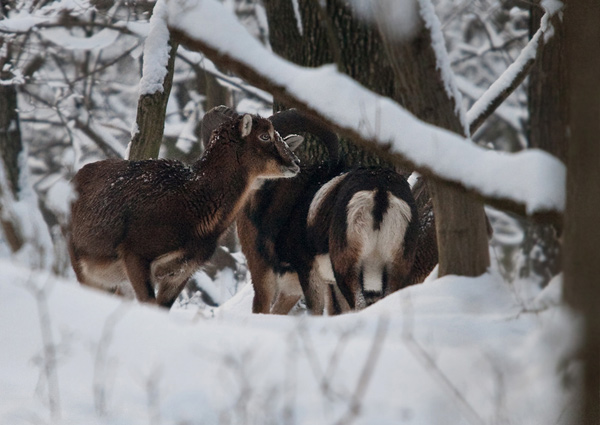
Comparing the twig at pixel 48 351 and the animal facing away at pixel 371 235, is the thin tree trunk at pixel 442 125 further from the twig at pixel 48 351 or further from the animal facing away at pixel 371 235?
the twig at pixel 48 351

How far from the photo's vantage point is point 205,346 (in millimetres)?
4180

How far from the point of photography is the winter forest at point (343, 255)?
365cm

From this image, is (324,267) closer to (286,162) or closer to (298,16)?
(286,162)

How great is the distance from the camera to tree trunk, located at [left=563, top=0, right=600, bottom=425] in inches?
127

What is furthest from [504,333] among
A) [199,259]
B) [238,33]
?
[199,259]

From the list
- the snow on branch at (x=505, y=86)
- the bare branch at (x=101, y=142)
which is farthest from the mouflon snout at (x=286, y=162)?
the bare branch at (x=101, y=142)

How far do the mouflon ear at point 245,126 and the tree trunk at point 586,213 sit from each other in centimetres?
458

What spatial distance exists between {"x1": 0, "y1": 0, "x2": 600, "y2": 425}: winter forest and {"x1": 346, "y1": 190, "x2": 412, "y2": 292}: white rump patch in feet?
0.05

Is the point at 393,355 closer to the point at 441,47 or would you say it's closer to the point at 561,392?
the point at 561,392

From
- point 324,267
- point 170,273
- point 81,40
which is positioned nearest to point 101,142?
point 81,40

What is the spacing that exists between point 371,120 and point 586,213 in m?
1.50

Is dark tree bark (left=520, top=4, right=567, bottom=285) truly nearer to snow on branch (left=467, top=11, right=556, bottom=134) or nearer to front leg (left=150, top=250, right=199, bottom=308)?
snow on branch (left=467, top=11, right=556, bottom=134)

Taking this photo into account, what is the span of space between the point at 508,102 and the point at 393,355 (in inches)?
635

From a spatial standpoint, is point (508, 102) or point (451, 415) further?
point (508, 102)
